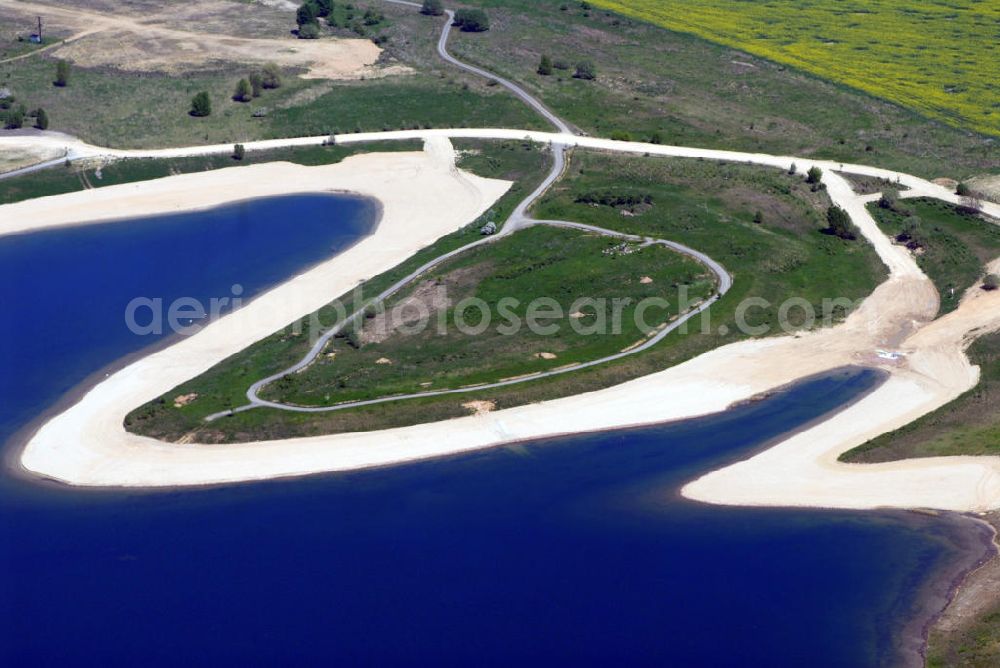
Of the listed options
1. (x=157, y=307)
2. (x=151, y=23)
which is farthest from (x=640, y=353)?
(x=151, y=23)

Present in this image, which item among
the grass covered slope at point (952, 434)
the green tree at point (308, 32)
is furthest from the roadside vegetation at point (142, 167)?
the grass covered slope at point (952, 434)

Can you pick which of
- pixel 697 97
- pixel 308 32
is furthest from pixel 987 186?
pixel 308 32

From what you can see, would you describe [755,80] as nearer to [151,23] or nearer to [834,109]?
[834,109]

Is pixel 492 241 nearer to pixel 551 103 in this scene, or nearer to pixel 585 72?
pixel 551 103

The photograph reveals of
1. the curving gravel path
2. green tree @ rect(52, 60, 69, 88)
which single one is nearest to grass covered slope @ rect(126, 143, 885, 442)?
the curving gravel path

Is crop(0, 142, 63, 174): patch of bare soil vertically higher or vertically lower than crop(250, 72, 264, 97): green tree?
lower

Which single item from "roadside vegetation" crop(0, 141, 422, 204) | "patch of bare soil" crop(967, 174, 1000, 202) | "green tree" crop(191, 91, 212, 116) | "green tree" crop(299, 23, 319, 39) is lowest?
"roadside vegetation" crop(0, 141, 422, 204)

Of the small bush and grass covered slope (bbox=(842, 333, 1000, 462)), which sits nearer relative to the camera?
grass covered slope (bbox=(842, 333, 1000, 462))

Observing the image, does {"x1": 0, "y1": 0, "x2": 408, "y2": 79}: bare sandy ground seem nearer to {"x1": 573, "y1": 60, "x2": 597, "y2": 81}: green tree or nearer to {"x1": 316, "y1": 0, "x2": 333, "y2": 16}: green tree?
{"x1": 316, "y1": 0, "x2": 333, "y2": 16}: green tree
